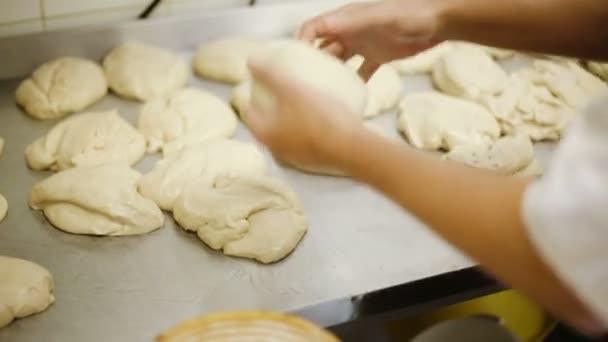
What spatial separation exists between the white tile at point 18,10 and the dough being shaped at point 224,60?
0.35 metres

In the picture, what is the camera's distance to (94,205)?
3.94 ft

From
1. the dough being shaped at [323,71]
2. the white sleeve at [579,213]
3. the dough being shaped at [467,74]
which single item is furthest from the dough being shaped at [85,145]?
the white sleeve at [579,213]

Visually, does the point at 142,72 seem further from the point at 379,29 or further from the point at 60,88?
the point at 379,29

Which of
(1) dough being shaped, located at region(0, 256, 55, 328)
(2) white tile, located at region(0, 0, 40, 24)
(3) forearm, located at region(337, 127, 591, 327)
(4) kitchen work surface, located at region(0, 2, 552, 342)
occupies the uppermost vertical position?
(3) forearm, located at region(337, 127, 591, 327)

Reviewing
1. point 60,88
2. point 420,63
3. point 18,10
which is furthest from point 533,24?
point 18,10

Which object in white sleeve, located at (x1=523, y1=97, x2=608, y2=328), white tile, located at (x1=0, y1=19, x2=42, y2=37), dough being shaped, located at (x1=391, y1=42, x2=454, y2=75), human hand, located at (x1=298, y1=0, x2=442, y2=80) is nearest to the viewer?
white sleeve, located at (x1=523, y1=97, x2=608, y2=328)

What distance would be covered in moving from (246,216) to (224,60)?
18.2 inches

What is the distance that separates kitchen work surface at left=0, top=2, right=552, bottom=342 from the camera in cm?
107

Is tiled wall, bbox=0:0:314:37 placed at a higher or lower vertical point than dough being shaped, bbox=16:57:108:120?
higher

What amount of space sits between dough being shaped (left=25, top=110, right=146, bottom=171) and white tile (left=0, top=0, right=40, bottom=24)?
268mm

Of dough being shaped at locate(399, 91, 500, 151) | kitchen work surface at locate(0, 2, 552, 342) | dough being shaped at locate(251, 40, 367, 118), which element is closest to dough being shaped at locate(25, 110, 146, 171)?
kitchen work surface at locate(0, 2, 552, 342)

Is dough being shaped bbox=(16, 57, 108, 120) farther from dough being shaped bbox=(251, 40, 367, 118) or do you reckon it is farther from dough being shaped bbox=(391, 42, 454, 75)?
dough being shaped bbox=(391, 42, 454, 75)

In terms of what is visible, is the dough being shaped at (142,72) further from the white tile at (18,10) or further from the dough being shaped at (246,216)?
the dough being shaped at (246,216)

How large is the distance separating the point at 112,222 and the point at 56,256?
0.10 m
